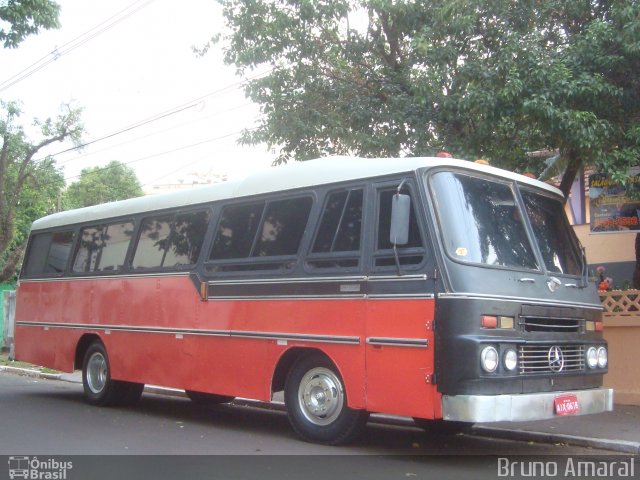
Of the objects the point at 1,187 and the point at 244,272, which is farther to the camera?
the point at 1,187

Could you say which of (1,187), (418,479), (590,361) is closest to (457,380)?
(418,479)

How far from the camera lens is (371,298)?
24.5 ft

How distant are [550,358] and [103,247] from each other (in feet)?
23.7

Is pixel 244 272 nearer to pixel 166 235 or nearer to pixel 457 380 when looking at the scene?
pixel 166 235

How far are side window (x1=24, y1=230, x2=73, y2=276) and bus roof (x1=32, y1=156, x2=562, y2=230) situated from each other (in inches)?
51.1

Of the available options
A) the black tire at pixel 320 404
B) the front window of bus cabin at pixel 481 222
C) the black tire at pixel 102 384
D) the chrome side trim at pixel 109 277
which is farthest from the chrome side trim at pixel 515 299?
the black tire at pixel 102 384

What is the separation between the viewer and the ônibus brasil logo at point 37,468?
6623 mm

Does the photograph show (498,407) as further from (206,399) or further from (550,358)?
(206,399)

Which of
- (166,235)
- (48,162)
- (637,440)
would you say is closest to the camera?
(637,440)

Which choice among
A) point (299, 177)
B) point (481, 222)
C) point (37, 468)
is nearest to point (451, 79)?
point (299, 177)

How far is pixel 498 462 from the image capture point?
24.4 ft

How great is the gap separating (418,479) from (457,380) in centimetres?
93

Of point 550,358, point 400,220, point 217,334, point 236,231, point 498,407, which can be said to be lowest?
point 498,407

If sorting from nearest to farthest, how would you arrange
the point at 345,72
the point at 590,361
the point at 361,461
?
the point at 361,461 → the point at 590,361 → the point at 345,72
